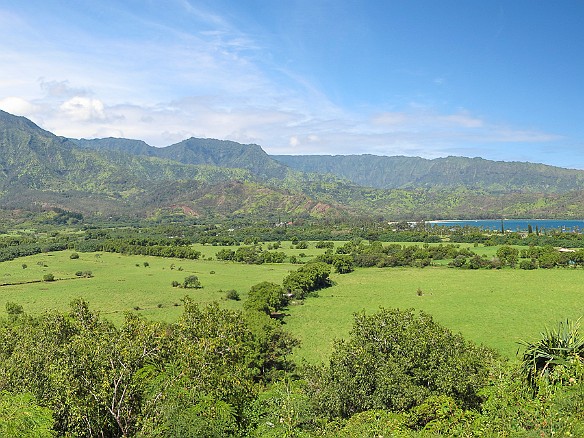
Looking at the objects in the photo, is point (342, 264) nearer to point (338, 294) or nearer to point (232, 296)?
point (338, 294)

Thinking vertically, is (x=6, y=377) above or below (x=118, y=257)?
above

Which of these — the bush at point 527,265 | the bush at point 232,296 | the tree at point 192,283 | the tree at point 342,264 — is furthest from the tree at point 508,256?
the tree at point 192,283

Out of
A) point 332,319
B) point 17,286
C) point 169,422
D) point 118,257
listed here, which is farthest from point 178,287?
point 169,422

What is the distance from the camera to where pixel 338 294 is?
3622 inches

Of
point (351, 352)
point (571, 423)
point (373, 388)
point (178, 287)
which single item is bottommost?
point (178, 287)

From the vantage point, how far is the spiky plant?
21.9 metres

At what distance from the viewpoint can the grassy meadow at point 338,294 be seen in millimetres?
65625

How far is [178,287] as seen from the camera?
331 feet

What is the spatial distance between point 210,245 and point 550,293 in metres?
136

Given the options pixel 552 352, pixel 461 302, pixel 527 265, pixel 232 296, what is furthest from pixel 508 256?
pixel 552 352

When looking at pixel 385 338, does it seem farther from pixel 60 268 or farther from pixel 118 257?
pixel 118 257

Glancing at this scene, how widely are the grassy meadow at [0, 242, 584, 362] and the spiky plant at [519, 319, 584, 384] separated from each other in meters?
30.6

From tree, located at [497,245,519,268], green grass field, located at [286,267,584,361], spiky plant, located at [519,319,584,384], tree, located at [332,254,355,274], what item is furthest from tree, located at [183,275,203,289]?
tree, located at [497,245,519,268]

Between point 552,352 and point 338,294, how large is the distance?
69864 mm
